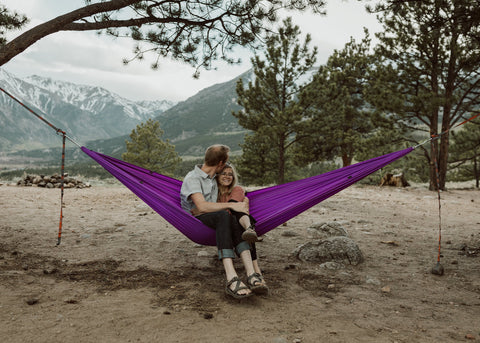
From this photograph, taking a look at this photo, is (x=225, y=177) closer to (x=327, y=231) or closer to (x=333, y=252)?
(x=333, y=252)

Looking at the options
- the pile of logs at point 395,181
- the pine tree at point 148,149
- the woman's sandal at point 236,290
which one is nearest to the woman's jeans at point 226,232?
the woman's sandal at point 236,290

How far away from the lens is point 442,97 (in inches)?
345

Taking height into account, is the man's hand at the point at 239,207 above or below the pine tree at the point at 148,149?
below

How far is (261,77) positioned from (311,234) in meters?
8.08

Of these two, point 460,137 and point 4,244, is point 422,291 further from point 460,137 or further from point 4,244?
point 460,137

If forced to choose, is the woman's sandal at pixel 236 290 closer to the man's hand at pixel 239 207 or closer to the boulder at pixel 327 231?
the man's hand at pixel 239 207

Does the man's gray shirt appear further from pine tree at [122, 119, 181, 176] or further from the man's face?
pine tree at [122, 119, 181, 176]

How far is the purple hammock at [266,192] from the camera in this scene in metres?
2.68

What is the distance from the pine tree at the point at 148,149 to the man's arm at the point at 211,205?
17522 millimetres

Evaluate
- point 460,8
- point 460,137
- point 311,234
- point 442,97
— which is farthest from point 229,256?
point 460,137

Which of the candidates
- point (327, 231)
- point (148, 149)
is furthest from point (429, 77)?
point (148, 149)

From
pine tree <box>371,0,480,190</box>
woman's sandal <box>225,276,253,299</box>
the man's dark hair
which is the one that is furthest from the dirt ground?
pine tree <box>371,0,480,190</box>

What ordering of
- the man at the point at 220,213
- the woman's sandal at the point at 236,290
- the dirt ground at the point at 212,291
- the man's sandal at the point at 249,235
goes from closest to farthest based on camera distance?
Answer: the dirt ground at the point at 212,291, the woman's sandal at the point at 236,290, the man at the point at 220,213, the man's sandal at the point at 249,235

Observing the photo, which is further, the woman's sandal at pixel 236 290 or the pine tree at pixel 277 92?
the pine tree at pixel 277 92
